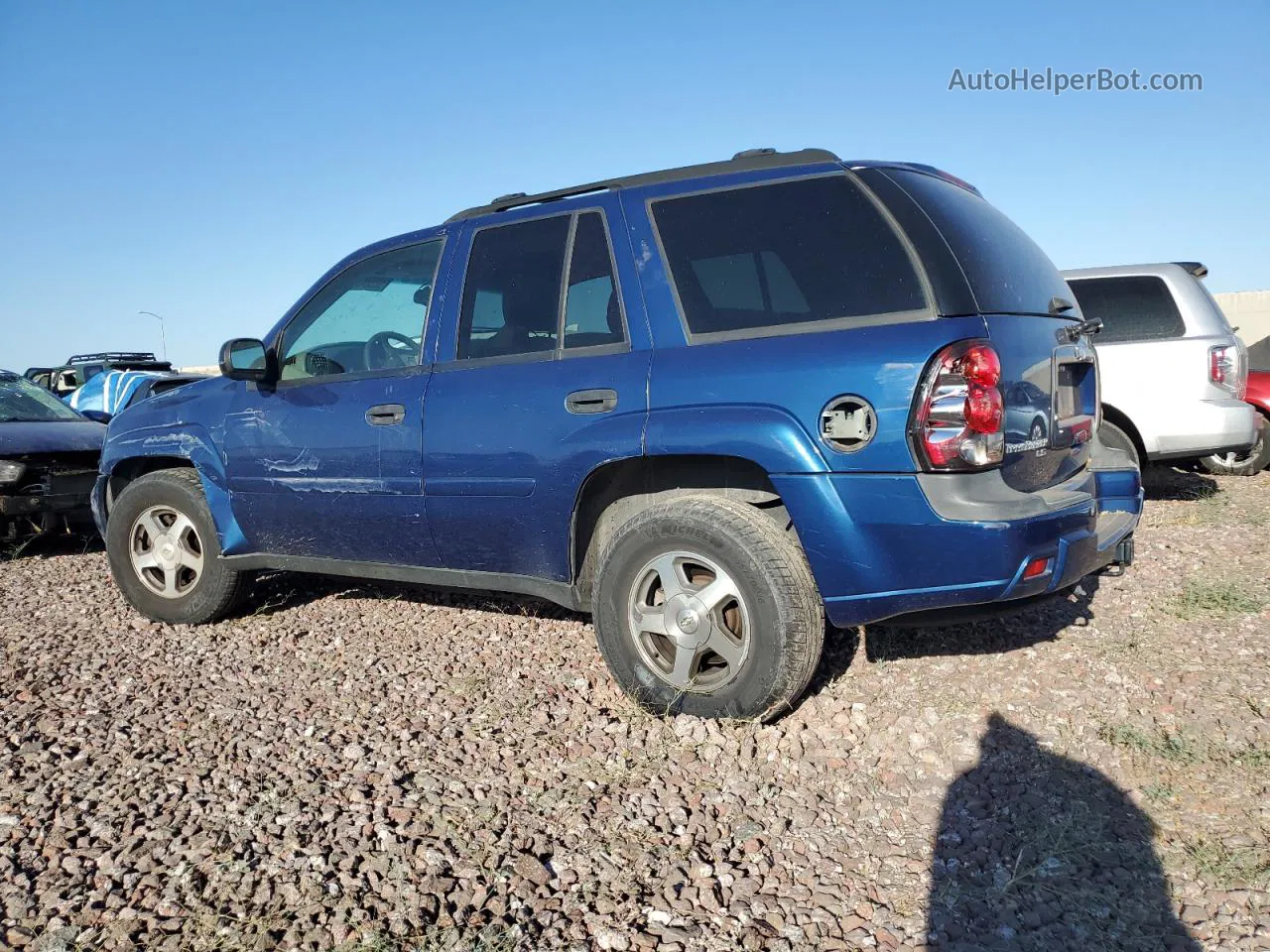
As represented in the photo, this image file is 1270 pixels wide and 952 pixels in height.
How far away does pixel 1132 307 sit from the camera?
23.3 ft

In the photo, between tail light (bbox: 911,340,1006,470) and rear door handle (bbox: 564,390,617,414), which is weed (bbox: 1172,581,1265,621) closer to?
tail light (bbox: 911,340,1006,470)

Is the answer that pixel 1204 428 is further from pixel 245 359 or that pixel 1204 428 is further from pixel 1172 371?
pixel 245 359

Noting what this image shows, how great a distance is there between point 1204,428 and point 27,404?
9408 mm

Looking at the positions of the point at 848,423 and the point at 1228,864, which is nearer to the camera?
the point at 1228,864

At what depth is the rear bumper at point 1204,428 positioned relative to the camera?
6551mm

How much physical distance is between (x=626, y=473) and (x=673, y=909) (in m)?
1.61

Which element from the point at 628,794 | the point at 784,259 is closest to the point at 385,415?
the point at 784,259

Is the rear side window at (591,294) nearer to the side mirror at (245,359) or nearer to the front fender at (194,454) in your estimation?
the side mirror at (245,359)

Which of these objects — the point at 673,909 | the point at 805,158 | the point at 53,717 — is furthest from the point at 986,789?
the point at 53,717

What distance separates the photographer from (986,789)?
9.61 feet

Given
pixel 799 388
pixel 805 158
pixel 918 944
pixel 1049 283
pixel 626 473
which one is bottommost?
pixel 918 944

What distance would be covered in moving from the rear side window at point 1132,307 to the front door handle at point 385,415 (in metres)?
5.50

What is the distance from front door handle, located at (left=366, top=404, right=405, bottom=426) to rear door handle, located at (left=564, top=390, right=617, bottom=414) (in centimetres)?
89

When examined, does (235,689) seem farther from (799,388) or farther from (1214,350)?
(1214,350)
